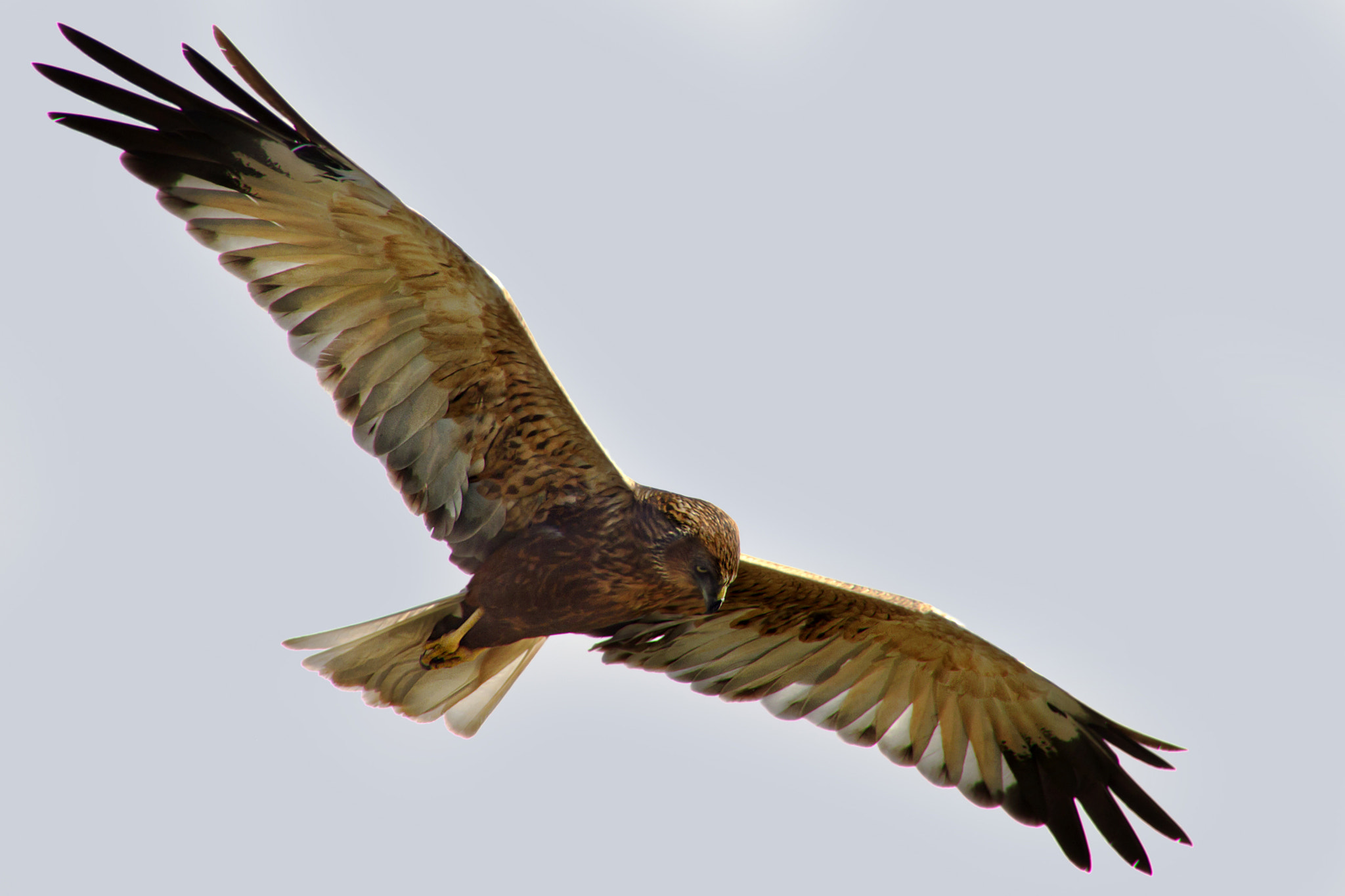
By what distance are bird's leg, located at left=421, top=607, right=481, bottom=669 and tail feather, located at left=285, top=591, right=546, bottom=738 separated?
0.10 m

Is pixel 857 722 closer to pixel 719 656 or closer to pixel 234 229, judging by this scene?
pixel 719 656

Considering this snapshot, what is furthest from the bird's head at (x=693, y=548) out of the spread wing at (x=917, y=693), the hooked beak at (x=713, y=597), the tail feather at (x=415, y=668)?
the tail feather at (x=415, y=668)

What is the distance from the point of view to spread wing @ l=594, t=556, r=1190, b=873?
7.03 m

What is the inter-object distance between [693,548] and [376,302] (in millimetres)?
2022

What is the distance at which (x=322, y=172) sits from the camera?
17.6 ft

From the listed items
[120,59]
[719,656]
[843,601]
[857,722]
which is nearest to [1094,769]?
[857,722]

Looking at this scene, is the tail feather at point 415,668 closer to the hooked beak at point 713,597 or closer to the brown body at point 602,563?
the brown body at point 602,563

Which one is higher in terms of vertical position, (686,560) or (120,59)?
(120,59)

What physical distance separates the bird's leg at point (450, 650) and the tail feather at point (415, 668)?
10cm

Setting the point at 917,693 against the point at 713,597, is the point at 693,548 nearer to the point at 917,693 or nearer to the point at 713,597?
the point at 713,597

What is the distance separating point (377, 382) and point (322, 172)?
1.08m

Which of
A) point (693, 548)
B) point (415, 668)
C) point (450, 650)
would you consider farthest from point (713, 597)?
point (415, 668)

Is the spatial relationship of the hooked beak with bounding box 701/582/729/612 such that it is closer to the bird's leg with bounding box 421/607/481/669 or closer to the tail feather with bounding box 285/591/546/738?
the bird's leg with bounding box 421/607/481/669

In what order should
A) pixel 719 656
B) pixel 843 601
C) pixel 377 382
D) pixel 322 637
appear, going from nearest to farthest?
pixel 377 382
pixel 322 637
pixel 843 601
pixel 719 656
